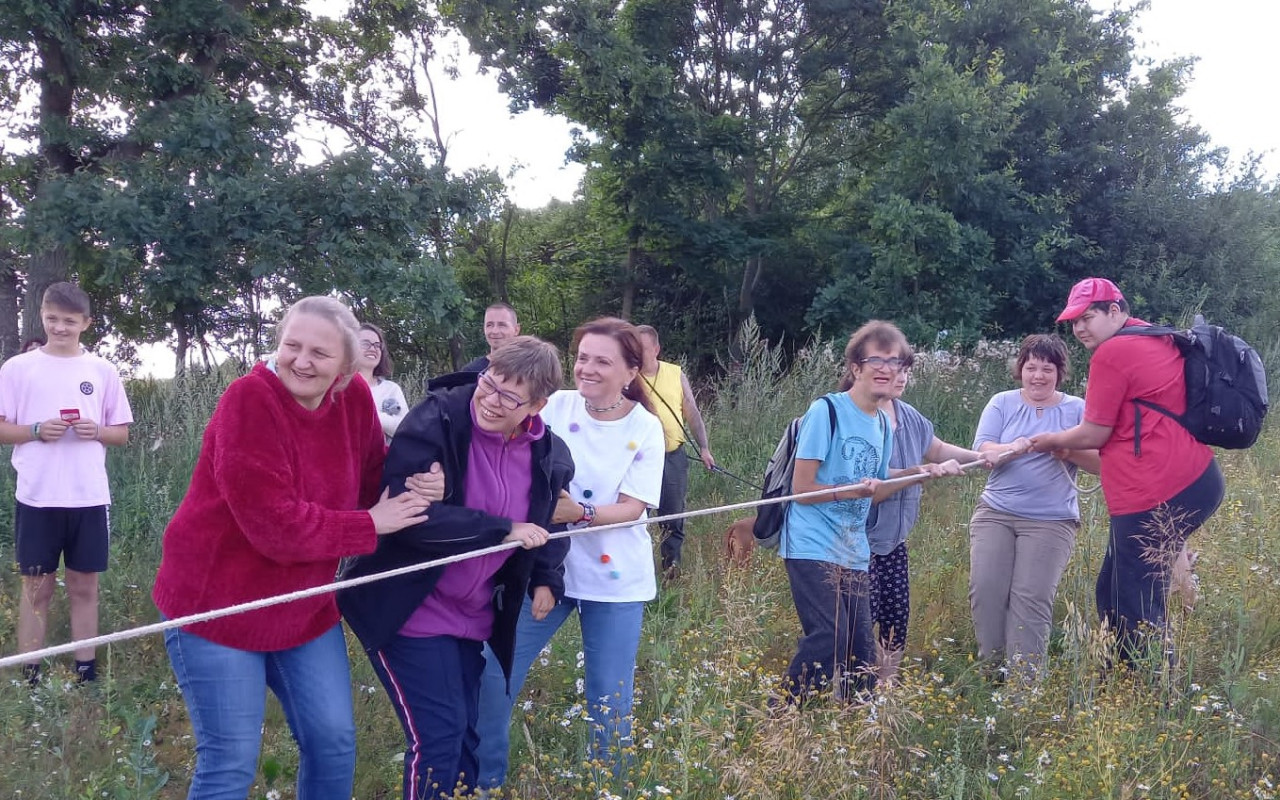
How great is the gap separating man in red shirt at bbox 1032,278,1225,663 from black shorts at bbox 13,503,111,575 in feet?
14.0

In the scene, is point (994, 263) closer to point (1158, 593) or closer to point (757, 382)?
point (757, 382)

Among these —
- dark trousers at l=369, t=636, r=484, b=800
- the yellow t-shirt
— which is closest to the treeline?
the yellow t-shirt

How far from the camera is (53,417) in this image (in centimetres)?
400

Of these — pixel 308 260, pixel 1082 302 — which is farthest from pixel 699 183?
pixel 1082 302

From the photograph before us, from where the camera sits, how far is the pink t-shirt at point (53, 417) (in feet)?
13.0

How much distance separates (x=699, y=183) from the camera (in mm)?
15406

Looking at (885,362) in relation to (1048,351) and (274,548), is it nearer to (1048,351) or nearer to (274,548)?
(1048,351)

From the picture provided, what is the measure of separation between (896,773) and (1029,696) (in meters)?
0.82

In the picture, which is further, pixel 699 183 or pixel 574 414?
pixel 699 183

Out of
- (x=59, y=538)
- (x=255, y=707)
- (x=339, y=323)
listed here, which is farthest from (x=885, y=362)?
(x=59, y=538)

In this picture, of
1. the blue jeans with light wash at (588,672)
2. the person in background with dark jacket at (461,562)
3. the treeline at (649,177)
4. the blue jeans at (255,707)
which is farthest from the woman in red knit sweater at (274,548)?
the treeline at (649,177)

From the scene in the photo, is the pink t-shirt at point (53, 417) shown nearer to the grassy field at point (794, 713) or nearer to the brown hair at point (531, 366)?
the grassy field at point (794, 713)

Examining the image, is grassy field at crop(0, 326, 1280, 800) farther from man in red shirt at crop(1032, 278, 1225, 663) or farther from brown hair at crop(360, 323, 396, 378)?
brown hair at crop(360, 323, 396, 378)

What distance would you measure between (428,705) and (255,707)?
0.43 meters
